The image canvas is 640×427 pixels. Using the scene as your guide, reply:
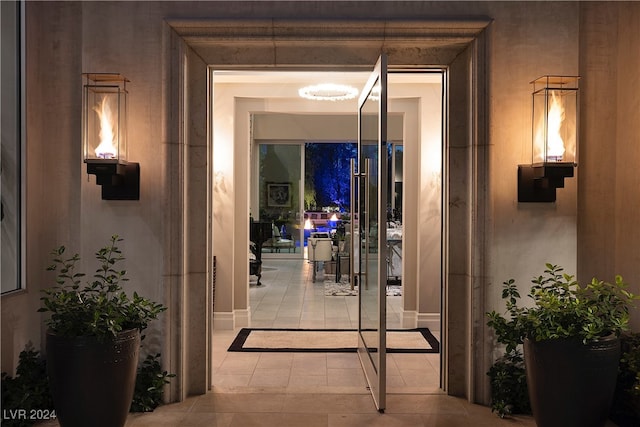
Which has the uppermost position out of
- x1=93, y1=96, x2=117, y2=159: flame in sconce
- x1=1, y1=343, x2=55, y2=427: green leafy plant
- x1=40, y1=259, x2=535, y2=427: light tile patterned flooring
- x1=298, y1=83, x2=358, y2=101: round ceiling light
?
x1=298, y1=83, x2=358, y2=101: round ceiling light

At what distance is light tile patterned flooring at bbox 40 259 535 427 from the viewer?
318 centimetres

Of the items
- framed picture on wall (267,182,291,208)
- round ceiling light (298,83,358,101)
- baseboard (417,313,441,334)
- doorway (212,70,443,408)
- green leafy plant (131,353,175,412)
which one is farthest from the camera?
framed picture on wall (267,182,291,208)

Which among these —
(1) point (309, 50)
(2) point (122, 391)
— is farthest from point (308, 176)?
(2) point (122, 391)

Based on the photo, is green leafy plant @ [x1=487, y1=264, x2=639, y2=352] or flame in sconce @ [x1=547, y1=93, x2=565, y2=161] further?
flame in sconce @ [x1=547, y1=93, x2=565, y2=161]

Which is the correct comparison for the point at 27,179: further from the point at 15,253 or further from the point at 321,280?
the point at 321,280

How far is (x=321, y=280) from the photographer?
31.3ft

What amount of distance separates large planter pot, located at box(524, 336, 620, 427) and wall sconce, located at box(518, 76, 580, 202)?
1.02m

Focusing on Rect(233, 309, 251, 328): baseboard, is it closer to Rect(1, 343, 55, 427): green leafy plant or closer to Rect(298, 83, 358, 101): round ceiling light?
Rect(298, 83, 358, 101): round ceiling light

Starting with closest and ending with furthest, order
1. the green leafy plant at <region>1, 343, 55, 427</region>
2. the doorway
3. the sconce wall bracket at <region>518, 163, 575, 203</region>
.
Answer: the green leafy plant at <region>1, 343, 55, 427</region> → the sconce wall bracket at <region>518, 163, 575, 203</region> → the doorway

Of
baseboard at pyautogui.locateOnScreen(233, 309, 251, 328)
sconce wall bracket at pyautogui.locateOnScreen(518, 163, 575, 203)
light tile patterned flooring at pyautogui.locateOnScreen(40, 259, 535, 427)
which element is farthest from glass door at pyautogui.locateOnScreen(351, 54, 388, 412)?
baseboard at pyautogui.locateOnScreen(233, 309, 251, 328)

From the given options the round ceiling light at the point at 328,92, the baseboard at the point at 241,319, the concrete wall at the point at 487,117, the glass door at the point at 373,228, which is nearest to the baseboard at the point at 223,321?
the baseboard at the point at 241,319

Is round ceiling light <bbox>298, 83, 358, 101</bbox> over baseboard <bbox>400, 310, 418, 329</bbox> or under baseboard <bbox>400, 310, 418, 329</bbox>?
over

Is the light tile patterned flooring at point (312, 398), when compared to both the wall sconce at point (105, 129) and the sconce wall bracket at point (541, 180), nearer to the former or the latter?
the sconce wall bracket at point (541, 180)

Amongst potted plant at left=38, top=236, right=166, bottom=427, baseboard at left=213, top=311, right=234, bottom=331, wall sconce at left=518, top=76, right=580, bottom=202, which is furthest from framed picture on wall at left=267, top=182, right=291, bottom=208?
potted plant at left=38, top=236, right=166, bottom=427
